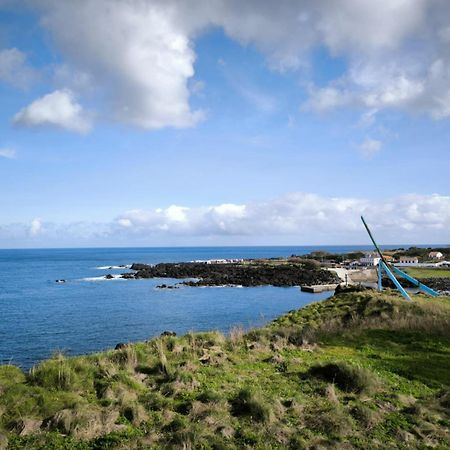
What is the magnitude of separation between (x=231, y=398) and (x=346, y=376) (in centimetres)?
385

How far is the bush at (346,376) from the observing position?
11867 millimetres

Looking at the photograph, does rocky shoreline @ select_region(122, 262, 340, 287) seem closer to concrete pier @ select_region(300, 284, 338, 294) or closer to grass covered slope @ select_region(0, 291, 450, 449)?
concrete pier @ select_region(300, 284, 338, 294)

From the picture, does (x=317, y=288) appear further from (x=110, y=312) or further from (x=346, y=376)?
(x=346, y=376)

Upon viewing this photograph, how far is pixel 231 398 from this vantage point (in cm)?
1068

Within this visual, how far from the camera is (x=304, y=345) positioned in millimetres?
16859

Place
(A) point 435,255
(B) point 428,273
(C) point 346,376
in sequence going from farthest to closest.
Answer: (A) point 435,255, (B) point 428,273, (C) point 346,376

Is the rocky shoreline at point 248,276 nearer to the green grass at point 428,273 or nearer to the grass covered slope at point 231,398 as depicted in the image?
the green grass at point 428,273

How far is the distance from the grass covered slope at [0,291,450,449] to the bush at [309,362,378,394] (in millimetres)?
37

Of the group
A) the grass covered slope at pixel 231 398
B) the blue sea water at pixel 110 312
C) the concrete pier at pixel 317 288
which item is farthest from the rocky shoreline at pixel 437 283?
the grass covered slope at pixel 231 398

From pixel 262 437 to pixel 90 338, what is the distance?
2404 centimetres

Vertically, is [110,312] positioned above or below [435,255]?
below

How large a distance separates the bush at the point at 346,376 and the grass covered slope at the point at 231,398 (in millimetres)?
37

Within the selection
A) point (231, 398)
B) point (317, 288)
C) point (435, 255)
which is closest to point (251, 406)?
point (231, 398)

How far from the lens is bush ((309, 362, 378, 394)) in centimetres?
1187
